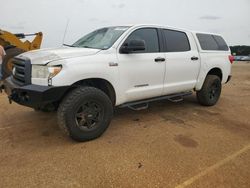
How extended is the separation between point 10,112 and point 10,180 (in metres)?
2.96

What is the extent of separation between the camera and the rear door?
481 centimetres

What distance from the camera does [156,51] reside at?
4.57 meters

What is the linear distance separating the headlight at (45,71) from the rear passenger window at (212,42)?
3.74 m

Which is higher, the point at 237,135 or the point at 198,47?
the point at 198,47

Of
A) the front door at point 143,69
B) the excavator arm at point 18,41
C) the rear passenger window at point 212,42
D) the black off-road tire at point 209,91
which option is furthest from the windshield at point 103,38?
the excavator arm at point 18,41

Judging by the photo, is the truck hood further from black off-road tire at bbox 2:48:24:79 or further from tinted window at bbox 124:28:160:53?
black off-road tire at bbox 2:48:24:79

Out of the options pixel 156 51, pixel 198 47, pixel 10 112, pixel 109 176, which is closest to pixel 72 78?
pixel 109 176

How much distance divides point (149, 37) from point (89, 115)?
2.00m

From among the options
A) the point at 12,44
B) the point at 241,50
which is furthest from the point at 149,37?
the point at 241,50

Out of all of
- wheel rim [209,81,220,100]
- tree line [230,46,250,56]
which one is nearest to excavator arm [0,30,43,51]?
wheel rim [209,81,220,100]

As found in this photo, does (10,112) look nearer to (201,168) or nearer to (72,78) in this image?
(72,78)

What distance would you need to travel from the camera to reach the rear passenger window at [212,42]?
5709 mm

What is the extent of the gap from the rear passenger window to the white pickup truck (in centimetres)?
5

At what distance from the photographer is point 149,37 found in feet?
15.1
